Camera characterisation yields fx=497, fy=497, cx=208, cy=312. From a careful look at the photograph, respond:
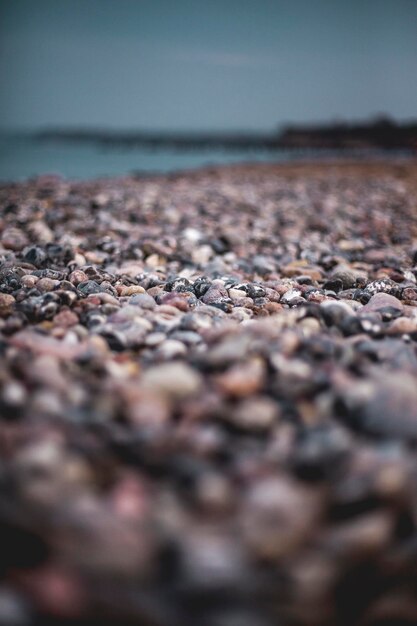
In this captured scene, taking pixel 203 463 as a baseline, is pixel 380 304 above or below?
above

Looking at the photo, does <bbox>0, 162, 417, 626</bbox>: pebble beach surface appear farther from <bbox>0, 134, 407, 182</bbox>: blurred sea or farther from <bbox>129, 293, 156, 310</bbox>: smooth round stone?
<bbox>0, 134, 407, 182</bbox>: blurred sea

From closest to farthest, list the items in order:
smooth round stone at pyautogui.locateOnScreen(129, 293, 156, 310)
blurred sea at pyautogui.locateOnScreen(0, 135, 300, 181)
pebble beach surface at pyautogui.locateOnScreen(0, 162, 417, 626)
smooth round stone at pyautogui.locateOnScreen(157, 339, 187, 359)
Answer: pebble beach surface at pyautogui.locateOnScreen(0, 162, 417, 626), smooth round stone at pyautogui.locateOnScreen(157, 339, 187, 359), smooth round stone at pyautogui.locateOnScreen(129, 293, 156, 310), blurred sea at pyautogui.locateOnScreen(0, 135, 300, 181)

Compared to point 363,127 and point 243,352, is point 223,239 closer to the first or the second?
point 243,352

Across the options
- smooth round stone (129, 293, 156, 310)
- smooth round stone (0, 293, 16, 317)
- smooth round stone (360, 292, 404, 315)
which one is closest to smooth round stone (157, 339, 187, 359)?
smooth round stone (129, 293, 156, 310)

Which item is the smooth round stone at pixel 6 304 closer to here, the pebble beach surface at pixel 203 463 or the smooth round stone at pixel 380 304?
the pebble beach surface at pixel 203 463

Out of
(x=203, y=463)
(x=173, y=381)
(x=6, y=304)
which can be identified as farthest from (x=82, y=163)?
(x=203, y=463)

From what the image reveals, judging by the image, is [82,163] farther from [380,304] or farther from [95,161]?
[380,304]

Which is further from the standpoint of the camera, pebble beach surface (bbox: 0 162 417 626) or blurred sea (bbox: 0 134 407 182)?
blurred sea (bbox: 0 134 407 182)

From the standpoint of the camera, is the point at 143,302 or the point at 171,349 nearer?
the point at 171,349
